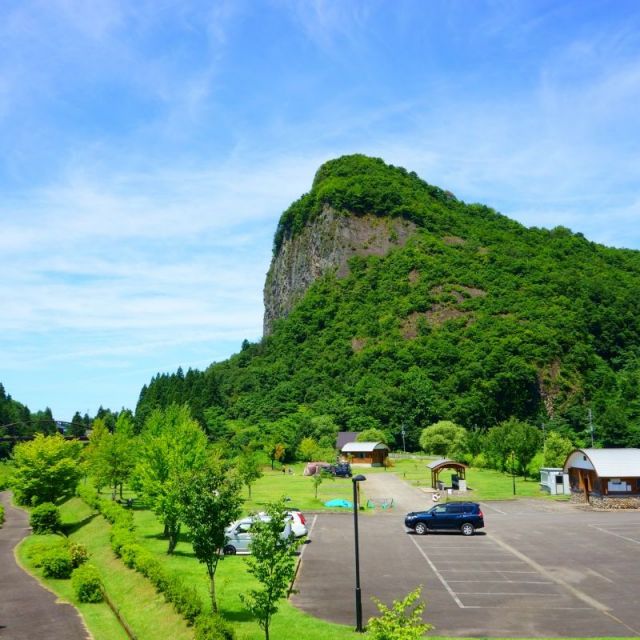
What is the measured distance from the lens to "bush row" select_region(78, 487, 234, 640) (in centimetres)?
1859

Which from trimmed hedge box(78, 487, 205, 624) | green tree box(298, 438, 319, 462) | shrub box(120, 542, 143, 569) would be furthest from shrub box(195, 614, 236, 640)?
green tree box(298, 438, 319, 462)

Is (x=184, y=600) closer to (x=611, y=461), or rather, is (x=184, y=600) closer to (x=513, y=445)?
(x=611, y=461)

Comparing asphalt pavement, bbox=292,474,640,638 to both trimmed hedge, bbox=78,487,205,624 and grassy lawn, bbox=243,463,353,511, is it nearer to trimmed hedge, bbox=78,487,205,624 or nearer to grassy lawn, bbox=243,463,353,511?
trimmed hedge, bbox=78,487,205,624

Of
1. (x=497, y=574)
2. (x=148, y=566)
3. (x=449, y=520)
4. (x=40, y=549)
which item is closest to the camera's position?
(x=497, y=574)

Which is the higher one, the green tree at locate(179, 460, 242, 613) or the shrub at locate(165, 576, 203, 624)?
the green tree at locate(179, 460, 242, 613)

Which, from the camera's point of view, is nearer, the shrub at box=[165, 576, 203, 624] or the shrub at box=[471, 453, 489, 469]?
the shrub at box=[165, 576, 203, 624]

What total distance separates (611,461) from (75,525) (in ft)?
127

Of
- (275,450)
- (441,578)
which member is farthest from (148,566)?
(275,450)

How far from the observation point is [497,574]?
26.6 metres

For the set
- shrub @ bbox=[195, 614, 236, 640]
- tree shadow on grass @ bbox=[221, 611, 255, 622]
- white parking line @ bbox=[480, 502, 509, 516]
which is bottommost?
tree shadow on grass @ bbox=[221, 611, 255, 622]

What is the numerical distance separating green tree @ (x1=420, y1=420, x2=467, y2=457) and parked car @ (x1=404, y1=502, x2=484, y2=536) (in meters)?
55.7

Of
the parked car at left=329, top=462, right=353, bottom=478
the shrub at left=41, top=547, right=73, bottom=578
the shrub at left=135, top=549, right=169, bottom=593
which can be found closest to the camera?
the shrub at left=135, top=549, right=169, bottom=593

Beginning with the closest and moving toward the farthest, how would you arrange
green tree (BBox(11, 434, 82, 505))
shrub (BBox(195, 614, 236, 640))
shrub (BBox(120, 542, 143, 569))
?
shrub (BBox(195, 614, 236, 640)), shrub (BBox(120, 542, 143, 569)), green tree (BBox(11, 434, 82, 505))

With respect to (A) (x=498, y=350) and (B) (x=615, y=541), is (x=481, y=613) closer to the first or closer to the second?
(B) (x=615, y=541)
